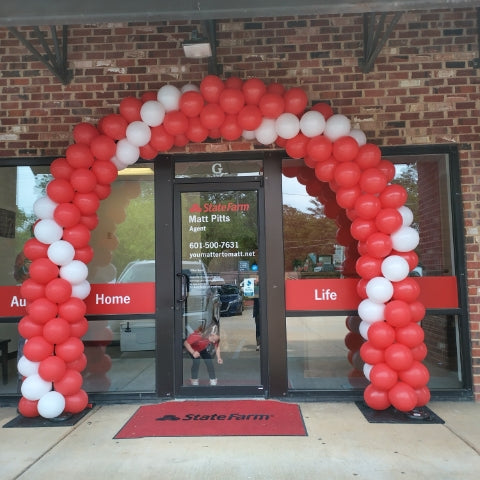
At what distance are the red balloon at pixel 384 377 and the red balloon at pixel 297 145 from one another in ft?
7.05

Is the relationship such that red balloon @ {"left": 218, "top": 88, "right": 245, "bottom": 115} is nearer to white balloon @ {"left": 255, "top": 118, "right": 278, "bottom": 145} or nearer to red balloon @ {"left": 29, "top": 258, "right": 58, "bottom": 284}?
white balloon @ {"left": 255, "top": 118, "right": 278, "bottom": 145}

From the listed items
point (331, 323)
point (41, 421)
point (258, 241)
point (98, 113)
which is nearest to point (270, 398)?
point (331, 323)

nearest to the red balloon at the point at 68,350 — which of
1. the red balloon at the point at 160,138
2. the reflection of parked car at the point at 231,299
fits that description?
the reflection of parked car at the point at 231,299

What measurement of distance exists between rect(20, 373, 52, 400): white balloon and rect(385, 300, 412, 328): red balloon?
3180 millimetres

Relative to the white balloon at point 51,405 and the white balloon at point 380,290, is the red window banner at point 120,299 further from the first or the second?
the white balloon at point 380,290

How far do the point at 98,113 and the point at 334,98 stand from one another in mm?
2576

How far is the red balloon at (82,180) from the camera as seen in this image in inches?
182

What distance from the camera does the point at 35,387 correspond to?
4465 millimetres

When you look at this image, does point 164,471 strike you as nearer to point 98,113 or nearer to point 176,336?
point 176,336

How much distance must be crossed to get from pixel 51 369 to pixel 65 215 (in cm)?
141

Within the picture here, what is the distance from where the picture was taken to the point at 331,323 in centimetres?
518

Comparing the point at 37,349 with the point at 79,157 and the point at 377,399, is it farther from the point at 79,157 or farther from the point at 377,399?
the point at 377,399

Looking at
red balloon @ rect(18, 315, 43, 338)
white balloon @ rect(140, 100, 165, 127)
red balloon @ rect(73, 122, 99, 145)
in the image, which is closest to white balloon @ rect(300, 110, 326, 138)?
white balloon @ rect(140, 100, 165, 127)

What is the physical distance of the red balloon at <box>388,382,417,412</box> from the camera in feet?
14.3
